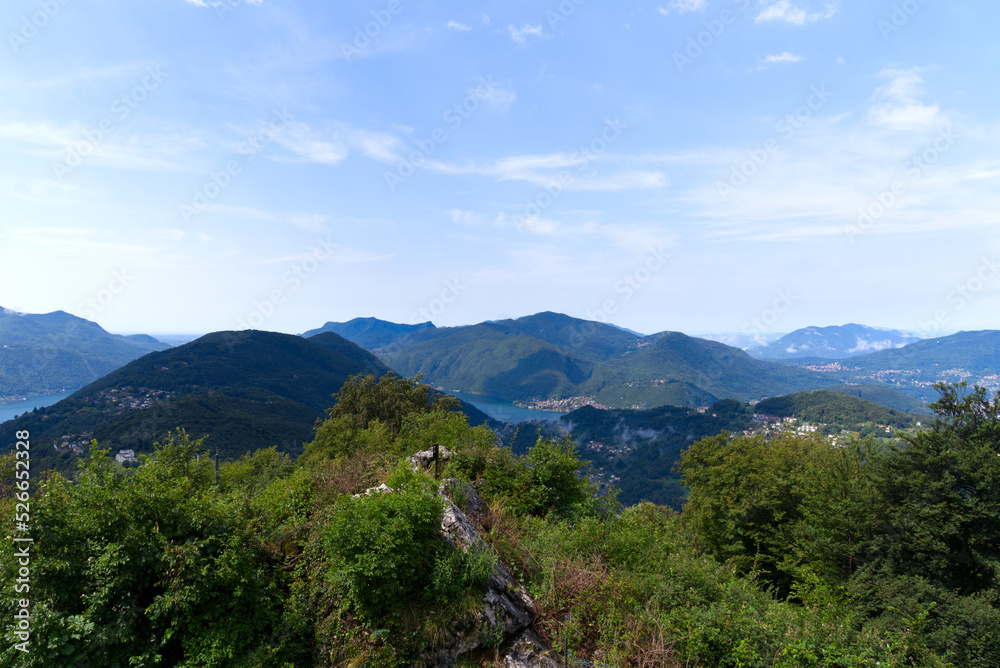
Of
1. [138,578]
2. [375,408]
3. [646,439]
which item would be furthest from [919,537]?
[646,439]

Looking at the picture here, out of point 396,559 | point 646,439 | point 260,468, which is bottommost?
point 646,439

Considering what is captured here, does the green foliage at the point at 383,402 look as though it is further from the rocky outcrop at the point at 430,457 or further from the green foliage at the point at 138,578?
the green foliage at the point at 138,578

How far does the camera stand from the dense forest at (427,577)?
5.23m

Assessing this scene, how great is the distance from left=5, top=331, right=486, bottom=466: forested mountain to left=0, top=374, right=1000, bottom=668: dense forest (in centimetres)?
7166

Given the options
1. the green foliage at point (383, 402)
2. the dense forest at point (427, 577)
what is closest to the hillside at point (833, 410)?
the green foliage at point (383, 402)

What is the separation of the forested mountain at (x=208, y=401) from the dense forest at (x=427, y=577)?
71659 mm

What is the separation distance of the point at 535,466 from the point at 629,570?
3.85 m

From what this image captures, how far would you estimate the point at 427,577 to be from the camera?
20.5 feet

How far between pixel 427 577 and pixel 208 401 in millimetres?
118159

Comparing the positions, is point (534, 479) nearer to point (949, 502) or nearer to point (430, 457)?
point (430, 457)

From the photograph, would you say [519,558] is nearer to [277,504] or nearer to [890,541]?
[277,504]

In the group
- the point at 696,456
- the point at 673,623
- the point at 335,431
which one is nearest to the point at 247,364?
the point at 335,431

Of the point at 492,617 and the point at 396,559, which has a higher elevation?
the point at 396,559

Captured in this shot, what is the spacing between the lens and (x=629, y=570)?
27.3 feet
